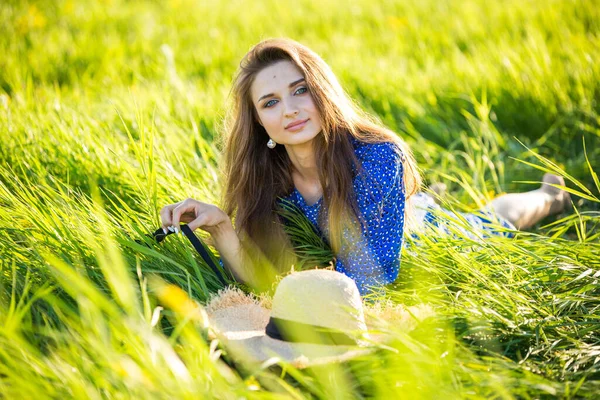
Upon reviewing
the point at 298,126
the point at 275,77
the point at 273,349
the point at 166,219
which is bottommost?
the point at 273,349

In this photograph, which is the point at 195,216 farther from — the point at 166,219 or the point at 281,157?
the point at 281,157

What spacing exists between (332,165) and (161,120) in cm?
129

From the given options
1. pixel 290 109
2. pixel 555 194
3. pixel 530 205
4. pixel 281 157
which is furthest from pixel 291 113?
pixel 555 194

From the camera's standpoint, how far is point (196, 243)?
86.3 inches

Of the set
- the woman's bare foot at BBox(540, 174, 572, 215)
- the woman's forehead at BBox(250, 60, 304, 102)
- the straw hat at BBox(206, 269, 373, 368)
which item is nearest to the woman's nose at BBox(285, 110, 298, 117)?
the woman's forehead at BBox(250, 60, 304, 102)

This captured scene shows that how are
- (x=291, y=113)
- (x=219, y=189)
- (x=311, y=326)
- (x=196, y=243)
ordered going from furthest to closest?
(x=219, y=189) < (x=291, y=113) < (x=196, y=243) < (x=311, y=326)

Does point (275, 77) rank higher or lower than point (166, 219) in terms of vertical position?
higher

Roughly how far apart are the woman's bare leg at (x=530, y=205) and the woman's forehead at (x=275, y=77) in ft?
3.70

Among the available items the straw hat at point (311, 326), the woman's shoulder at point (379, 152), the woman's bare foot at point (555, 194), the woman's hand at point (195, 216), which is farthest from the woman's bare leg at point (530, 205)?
the straw hat at point (311, 326)

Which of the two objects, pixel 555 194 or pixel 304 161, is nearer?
pixel 304 161

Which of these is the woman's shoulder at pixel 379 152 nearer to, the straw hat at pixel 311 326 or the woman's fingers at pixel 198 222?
the woman's fingers at pixel 198 222

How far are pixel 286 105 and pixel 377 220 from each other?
0.53m

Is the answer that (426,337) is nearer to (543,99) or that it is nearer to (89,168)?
(89,168)

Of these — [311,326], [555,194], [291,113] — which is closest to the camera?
[311,326]
